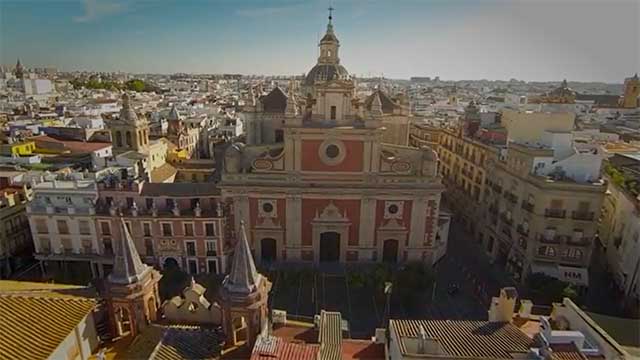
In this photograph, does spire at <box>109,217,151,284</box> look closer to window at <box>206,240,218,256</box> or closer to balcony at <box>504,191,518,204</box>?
window at <box>206,240,218,256</box>

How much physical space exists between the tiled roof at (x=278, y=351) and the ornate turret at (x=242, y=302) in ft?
4.92

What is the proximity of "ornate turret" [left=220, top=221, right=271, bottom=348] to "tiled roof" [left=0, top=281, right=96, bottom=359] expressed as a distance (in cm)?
551

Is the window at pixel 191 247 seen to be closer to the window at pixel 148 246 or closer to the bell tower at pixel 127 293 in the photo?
the window at pixel 148 246

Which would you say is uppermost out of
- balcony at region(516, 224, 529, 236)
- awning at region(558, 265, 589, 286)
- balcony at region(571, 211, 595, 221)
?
balcony at region(571, 211, 595, 221)

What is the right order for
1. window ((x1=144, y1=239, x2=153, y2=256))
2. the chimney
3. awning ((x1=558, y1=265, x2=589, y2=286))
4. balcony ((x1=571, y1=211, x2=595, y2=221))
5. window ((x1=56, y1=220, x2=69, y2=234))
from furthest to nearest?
window ((x1=144, y1=239, x2=153, y2=256)) < window ((x1=56, y1=220, x2=69, y2=234)) < awning ((x1=558, y1=265, x2=589, y2=286)) < balcony ((x1=571, y1=211, x2=595, y2=221)) < the chimney

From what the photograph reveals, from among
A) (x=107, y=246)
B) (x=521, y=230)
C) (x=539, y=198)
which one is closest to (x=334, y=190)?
(x=521, y=230)

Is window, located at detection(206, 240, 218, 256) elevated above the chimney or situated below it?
below

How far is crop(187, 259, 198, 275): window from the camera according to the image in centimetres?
3450

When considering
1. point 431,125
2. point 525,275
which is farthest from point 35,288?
point 431,125

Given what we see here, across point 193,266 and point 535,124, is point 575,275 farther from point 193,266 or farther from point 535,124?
point 193,266

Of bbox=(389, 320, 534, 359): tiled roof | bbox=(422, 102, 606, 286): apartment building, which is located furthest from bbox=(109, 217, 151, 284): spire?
bbox=(422, 102, 606, 286): apartment building

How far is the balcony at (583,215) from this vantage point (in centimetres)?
3244

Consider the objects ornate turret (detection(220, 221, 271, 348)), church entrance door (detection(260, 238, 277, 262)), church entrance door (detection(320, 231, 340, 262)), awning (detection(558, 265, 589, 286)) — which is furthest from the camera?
church entrance door (detection(260, 238, 277, 262))

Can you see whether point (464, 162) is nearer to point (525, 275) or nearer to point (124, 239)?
point (525, 275)
